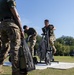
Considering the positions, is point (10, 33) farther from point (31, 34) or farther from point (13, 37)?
point (31, 34)

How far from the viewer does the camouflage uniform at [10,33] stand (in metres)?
6.02

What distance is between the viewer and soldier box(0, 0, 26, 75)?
19.7 ft

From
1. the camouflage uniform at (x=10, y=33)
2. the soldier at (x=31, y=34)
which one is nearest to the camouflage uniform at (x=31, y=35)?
the soldier at (x=31, y=34)

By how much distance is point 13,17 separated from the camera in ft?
21.0

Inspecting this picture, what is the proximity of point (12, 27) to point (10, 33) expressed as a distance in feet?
0.49

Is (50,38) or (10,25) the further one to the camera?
(50,38)

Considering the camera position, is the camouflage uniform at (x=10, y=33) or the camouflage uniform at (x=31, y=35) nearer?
the camouflage uniform at (x=10, y=33)

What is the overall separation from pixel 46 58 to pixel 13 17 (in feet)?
18.7

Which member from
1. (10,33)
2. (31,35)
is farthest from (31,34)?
(10,33)

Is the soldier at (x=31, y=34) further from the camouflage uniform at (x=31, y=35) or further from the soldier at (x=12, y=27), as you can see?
the soldier at (x=12, y=27)

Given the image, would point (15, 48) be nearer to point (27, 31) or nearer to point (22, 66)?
point (22, 66)

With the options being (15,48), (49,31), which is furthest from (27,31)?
(15,48)

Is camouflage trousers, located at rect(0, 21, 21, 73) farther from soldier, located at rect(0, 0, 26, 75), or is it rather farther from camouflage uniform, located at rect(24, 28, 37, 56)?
camouflage uniform, located at rect(24, 28, 37, 56)

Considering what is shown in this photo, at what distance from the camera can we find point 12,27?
6.23 meters
